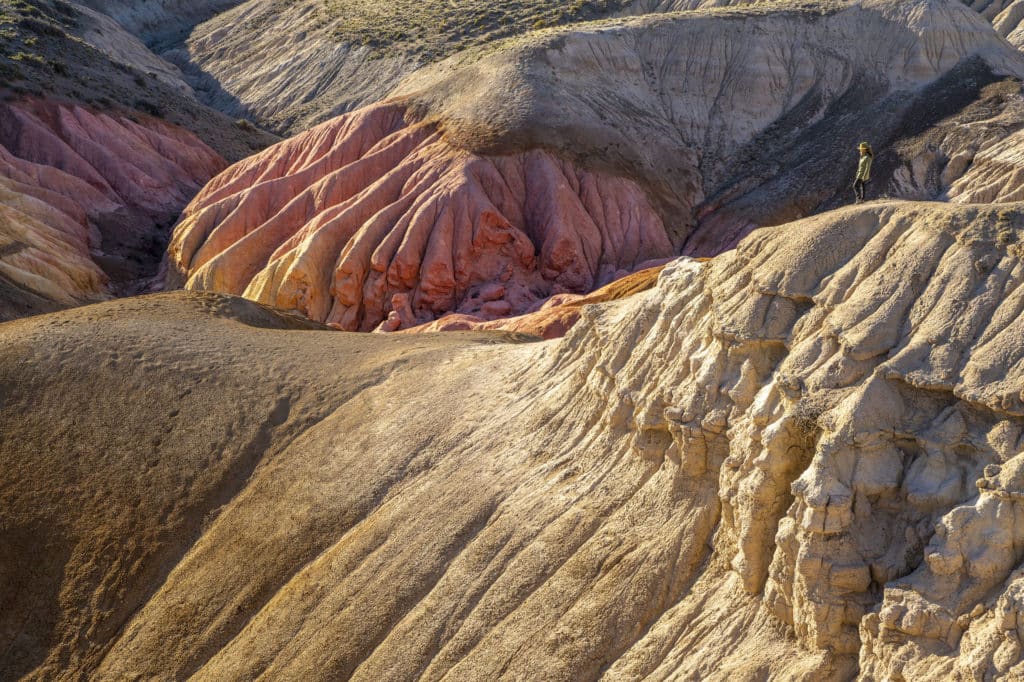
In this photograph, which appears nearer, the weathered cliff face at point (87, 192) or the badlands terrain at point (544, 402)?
the badlands terrain at point (544, 402)

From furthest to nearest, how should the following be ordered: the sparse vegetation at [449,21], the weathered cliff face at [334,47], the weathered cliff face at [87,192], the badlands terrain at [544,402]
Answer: the weathered cliff face at [334,47] → the sparse vegetation at [449,21] → the weathered cliff face at [87,192] → the badlands terrain at [544,402]

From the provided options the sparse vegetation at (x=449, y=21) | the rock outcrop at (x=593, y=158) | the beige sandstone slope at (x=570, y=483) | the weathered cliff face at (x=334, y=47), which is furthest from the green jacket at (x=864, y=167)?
the sparse vegetation at (x=449, y=21)

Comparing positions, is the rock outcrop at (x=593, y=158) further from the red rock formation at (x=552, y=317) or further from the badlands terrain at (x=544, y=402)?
the red rock formation at (x=552, y=317)

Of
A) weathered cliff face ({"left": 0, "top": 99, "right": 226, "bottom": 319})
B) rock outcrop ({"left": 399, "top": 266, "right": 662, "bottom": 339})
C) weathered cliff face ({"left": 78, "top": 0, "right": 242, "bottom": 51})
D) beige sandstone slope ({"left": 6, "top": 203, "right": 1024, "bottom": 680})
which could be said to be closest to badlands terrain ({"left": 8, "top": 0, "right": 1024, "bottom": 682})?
beige sandstone slope ({"left": 6, "top": 203, "right": 1024, "bottom": 680})

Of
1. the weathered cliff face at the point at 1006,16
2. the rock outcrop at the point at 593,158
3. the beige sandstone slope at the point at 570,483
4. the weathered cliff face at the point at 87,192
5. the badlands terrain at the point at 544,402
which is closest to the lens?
the beige sandstone slope at the point at 570,483

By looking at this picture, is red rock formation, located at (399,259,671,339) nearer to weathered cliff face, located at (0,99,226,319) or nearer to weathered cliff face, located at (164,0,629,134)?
weathered cliff face, located at (0,99,226,319)

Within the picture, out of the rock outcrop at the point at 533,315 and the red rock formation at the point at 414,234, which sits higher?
the red rock formation at the point at 414,234

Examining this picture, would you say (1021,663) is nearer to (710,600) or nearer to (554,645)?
(710,600)
